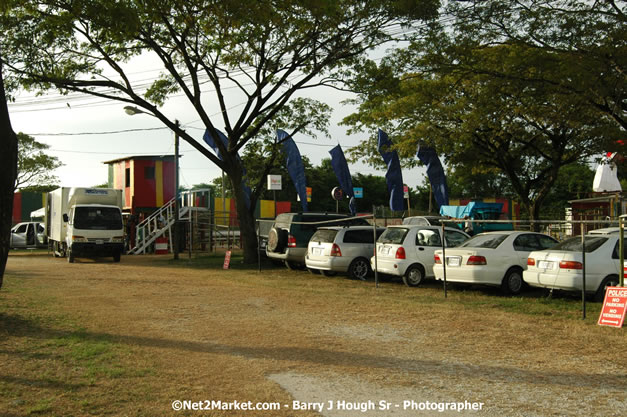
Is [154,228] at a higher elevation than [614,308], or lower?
higher

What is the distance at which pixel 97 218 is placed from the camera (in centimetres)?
2575

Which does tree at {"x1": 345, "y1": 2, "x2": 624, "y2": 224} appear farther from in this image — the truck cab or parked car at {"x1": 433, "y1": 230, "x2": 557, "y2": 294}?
the truck cab

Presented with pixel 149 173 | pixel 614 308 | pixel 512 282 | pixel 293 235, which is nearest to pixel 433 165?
pixel 293 235

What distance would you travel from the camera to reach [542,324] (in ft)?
32.5

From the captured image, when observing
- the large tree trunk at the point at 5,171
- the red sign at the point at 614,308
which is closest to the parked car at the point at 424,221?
the red sign at the point at 614,308

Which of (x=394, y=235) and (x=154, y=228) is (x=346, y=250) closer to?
(x=394, y=235)

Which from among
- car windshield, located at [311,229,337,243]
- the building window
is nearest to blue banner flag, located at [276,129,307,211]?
car windshield, located at [311,229,337,243]

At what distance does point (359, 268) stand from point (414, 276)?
7.62 ft

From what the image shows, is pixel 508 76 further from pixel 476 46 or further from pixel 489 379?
pixel 489 379

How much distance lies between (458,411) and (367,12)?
54.1 ft

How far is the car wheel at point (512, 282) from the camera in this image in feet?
44.2

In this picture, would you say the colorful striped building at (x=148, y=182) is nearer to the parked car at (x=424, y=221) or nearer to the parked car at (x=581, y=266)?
the parked car at (x=424, y=221)

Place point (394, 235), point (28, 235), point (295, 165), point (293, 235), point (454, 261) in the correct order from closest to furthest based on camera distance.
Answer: point (454, 261) < point (394, 235) < point (293, 235) < point (295, 165) < point (28, 235)

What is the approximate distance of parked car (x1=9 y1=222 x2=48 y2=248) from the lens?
125ft
